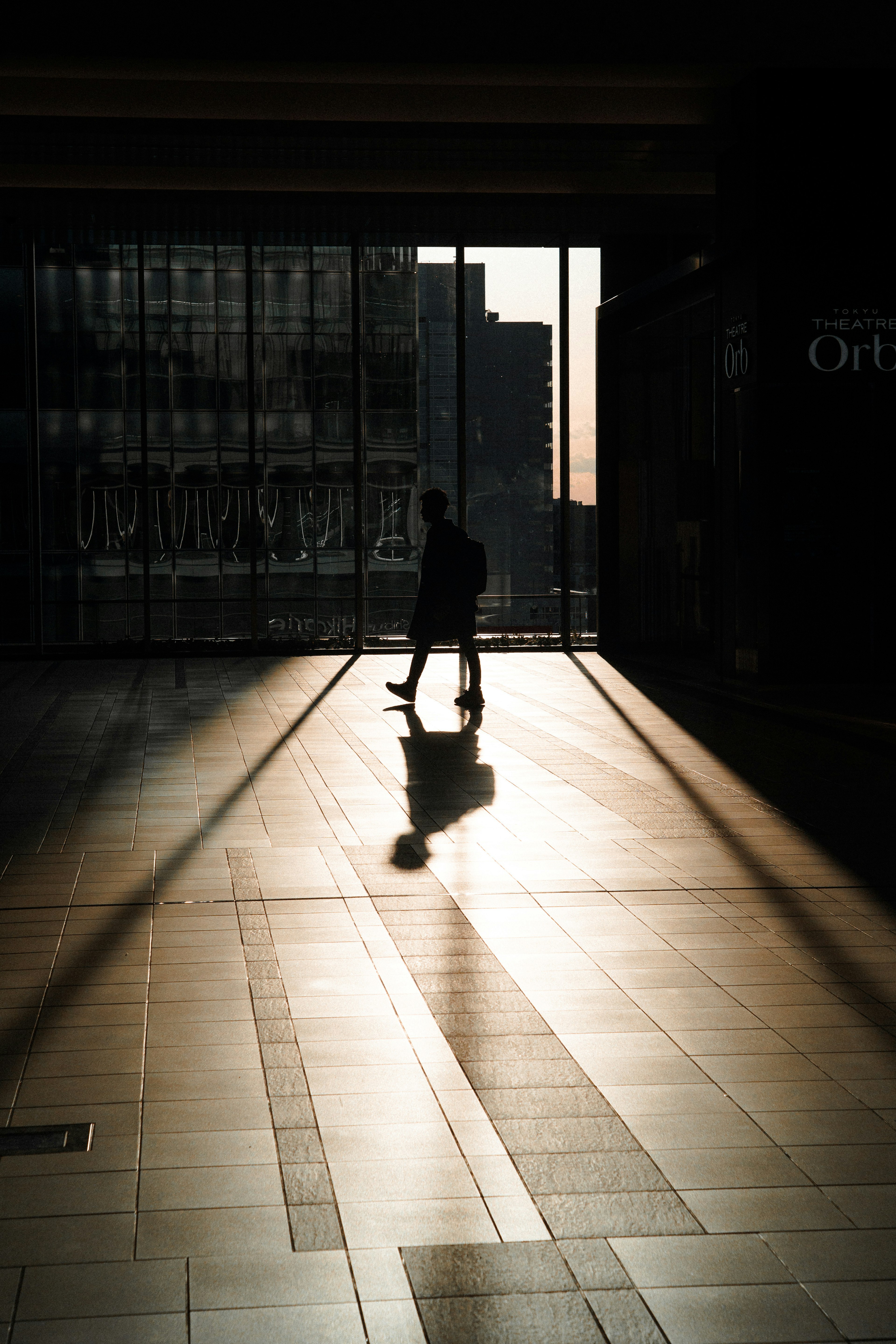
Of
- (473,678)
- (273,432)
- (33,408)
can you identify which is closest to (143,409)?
(33,408)

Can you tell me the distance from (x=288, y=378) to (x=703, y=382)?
5325mm

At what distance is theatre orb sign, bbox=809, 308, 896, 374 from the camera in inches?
482

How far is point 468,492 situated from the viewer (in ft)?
60.0

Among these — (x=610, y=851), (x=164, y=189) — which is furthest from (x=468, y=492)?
(x=610, y=851)

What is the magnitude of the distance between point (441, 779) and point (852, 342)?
6166mm

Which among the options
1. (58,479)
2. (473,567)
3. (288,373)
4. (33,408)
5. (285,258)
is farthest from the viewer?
(288,373)

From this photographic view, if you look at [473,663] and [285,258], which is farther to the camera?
[285,258]

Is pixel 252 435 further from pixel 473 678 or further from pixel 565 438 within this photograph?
pixel 473 678

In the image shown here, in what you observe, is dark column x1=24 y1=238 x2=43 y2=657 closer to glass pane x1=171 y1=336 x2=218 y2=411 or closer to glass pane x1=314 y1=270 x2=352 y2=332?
glass pane x1=171 y1=336 x2=218 y2=411

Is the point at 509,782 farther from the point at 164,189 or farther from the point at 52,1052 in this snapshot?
the point at 164,189

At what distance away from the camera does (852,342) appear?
1227 centimetres

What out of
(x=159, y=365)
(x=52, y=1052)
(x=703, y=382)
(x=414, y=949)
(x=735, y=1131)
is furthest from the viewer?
(x=159, y=365)

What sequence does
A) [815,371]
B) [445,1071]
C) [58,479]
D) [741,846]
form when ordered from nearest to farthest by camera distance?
[445,1071] → [741,846] → [815,371] → [58,479]

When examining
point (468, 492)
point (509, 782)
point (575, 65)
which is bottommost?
point (509, 782)
